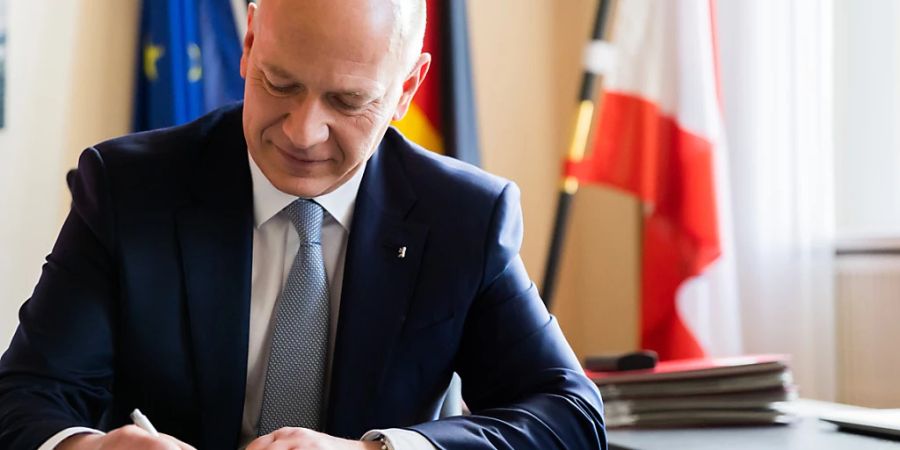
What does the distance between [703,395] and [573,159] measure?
1459 mm

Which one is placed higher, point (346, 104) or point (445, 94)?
point (445, 94)

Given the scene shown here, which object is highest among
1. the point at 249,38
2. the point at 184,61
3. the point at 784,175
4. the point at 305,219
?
the point at 184,61

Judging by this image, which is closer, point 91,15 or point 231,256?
point 231,256

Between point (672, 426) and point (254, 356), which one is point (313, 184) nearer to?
point (254, 356)

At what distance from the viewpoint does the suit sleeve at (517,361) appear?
4.86 feet

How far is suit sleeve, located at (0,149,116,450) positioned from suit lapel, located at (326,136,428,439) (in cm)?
31

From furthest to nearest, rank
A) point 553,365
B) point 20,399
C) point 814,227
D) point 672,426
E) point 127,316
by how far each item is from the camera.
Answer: point 814,227, point 672,426, point 553,365, point 127,316, point 20,399

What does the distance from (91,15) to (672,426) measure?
2.28 m

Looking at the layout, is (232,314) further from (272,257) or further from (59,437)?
(59,437)

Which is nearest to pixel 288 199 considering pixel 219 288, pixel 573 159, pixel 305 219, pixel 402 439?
pixel 305 219

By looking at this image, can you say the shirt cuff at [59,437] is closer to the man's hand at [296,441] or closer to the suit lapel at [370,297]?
the man's hand at [296,441]

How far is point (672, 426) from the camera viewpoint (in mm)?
1906

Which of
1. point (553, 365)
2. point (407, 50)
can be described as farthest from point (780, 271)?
point (407, 50)

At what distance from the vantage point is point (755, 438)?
69.9 inches
